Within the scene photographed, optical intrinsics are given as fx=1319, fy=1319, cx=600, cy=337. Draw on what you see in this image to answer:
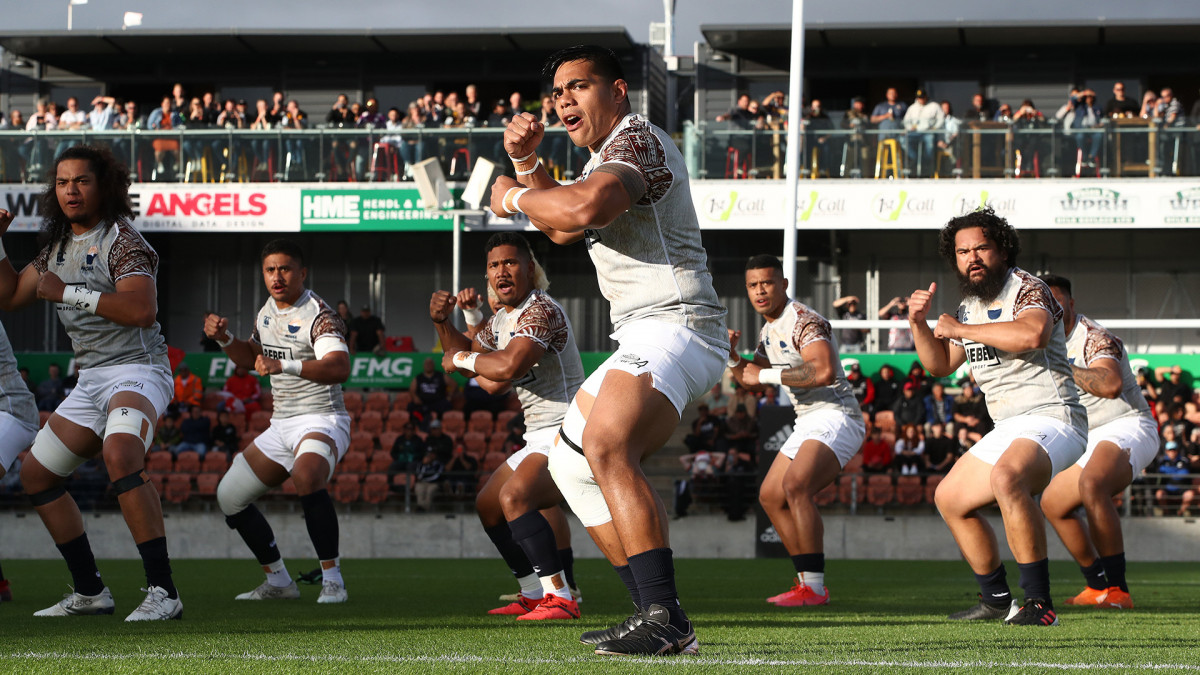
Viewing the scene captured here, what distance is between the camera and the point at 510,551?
7.60 m

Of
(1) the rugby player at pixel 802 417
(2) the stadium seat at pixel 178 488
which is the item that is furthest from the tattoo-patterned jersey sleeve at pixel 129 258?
(2) the stadium seat at pixel 178 488

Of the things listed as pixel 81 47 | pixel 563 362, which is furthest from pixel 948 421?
pixel 81 47

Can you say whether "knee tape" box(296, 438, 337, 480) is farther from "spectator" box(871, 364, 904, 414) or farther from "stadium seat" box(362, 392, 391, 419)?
"stadium seat" box(362, 392, 391, 419)

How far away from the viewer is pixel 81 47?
29.7 metres

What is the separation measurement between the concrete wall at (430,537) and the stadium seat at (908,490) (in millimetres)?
247

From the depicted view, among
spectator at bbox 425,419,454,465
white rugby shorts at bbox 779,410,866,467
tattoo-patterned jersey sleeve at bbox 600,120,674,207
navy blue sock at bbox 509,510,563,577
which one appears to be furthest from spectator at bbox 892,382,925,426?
tattoo-patterned jersey sleeve at bbox 600,120,674,207

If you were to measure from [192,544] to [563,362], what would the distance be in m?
11.5

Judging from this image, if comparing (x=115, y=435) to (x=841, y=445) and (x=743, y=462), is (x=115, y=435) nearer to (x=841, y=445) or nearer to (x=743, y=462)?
(x=841, y=445)

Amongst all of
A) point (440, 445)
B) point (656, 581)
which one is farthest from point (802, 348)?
point (440, 445)

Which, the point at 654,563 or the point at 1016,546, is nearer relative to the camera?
the point at 654,563

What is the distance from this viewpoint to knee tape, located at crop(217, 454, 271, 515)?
8.15 m

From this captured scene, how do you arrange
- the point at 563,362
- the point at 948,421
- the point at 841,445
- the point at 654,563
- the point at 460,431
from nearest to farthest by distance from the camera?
the point at 654,563 < the point at 563,362 < the point at 841,445 < the point at 948,421 < the point at 460,431

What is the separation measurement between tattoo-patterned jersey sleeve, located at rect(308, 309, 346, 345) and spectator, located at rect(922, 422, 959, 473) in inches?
438

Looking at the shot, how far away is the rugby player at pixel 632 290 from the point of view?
4406 millimetres
